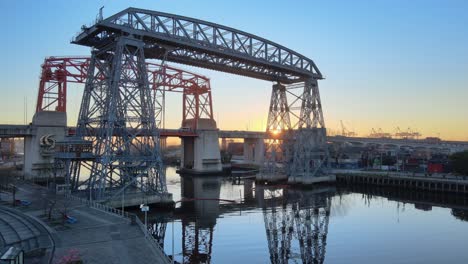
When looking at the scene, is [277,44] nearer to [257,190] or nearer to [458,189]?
[257,190]

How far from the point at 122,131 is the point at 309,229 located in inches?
774

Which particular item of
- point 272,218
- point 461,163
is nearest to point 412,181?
point 461,163

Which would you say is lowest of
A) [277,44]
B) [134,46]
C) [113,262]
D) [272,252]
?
[272,252]

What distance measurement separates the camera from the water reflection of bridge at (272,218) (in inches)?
1001

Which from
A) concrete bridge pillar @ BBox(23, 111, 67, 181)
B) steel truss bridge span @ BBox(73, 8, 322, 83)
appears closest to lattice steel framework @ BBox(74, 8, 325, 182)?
steel truss bridge span @ BBox(73, 8, 322, 83)

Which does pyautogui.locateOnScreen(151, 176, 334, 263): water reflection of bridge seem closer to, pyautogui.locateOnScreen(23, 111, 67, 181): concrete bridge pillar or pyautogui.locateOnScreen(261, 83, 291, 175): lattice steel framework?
pyautogui.locateOnScreen(261, 83, 291, 175): lattice steel framework

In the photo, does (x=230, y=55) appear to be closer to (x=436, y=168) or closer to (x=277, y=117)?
(x=277, y=117)

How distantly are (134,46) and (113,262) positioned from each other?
80.0ft

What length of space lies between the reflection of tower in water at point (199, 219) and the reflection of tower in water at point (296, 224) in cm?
464

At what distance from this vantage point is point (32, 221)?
82.9ft

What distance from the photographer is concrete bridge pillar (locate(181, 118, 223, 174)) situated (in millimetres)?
75938

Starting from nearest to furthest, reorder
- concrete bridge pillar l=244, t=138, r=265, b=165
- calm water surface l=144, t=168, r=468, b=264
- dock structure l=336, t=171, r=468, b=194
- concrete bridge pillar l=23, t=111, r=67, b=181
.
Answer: calm water surface l=144, t=168, r=468, b=264 < dock structure l=336, t=171, r=468, b=194 < concrete bridge pillar l=23, t=111, r=67, b=181 < concrete bridge pillar l=244, t=138, r=265, b=165

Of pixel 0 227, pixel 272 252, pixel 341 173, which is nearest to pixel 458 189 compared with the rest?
pixel 341 173

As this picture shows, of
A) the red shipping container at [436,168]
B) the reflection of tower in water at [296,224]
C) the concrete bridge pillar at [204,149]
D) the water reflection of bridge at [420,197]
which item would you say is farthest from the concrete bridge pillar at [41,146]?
the red shipping container at [436,168]
